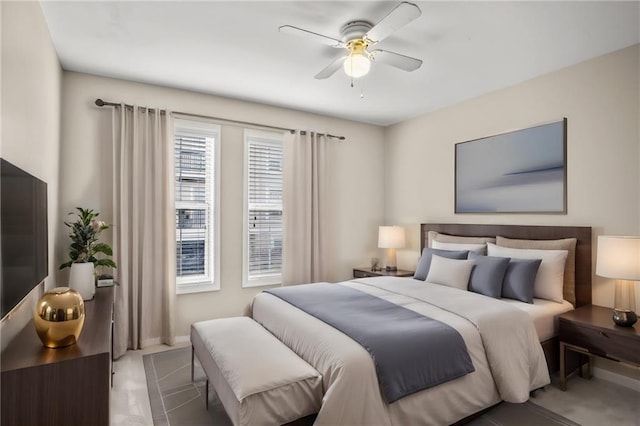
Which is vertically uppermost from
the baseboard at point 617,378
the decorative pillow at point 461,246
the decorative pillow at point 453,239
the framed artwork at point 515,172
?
the framed artwork at point 515,172

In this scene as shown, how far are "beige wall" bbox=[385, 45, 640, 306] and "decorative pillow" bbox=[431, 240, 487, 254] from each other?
38 centimetres

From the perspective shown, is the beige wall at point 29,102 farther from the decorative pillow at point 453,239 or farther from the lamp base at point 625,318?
the decorative pillow at point 453,239

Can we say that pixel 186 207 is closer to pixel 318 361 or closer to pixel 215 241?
pixel 215 241

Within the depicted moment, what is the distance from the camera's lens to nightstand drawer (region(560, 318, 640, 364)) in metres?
2.34

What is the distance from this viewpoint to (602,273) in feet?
8.44

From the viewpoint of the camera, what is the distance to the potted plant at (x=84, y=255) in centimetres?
267

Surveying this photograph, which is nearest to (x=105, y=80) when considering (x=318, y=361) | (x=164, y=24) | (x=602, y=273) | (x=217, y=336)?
(x=164, y=24)

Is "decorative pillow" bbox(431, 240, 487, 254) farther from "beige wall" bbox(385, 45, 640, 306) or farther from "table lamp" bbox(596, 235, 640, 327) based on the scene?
"table lamp" bbox(596, 235, 640, 327)

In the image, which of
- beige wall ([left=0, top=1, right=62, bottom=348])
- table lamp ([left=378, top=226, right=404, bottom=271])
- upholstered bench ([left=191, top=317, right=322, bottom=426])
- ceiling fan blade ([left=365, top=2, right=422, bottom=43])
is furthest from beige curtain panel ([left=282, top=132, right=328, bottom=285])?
beige wall ([left=0, top=1, right=62, bottom=348])

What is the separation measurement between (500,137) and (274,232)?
2.80 metres

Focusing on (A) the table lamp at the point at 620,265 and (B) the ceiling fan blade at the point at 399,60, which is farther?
(B) the ceiling fan blade at the point at 399,60

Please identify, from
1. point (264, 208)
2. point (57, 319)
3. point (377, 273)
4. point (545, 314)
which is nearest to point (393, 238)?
point (377, 273)

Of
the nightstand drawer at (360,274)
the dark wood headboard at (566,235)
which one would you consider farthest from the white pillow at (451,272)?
the nightstand drawer at (360,274)

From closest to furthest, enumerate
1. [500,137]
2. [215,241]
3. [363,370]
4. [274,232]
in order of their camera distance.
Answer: [363,370], [500,137], [215,241], [274,232]
